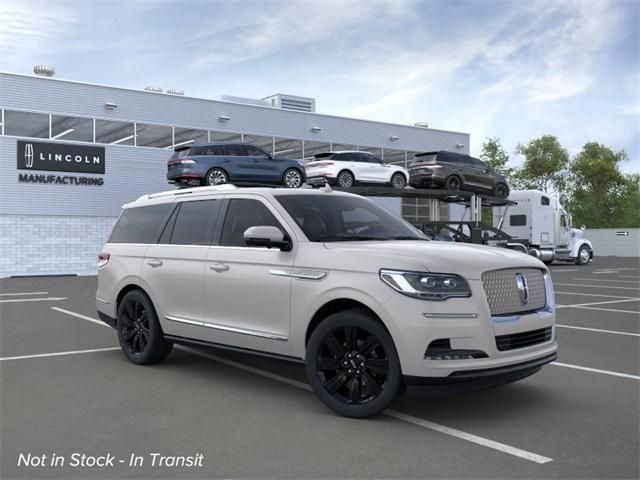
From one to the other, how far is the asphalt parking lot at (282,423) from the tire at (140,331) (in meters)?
0.15

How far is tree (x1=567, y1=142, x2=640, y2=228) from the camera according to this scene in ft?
228

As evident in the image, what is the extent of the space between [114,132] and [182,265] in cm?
2359

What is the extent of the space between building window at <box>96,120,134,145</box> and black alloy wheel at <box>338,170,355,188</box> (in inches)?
443

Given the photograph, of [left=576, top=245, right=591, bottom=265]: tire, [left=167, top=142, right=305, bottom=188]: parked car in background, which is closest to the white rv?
[left=576, top=245, right=591, bottom=265]: tire

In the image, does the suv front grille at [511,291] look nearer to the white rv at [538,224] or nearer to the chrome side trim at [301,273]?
the chrome side trim at [301,273]

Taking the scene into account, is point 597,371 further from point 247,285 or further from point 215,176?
point 215,176

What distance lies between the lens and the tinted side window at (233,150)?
67.2 feet

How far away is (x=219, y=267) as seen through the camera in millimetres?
6188

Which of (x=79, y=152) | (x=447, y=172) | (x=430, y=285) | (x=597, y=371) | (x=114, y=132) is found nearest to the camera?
(x=430, y=285)

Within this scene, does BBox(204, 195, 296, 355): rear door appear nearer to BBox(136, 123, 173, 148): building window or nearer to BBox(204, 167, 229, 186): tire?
BBox(204, 167, 229, 186): tire

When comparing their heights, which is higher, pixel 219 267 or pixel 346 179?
pixel 346 179

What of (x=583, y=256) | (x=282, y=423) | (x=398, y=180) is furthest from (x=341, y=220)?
(x=583, y=256)

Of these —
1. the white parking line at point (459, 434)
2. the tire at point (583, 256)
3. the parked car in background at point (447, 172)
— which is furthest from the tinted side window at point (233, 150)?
the tire at point (583, 256)

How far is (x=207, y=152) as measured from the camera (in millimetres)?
20281
